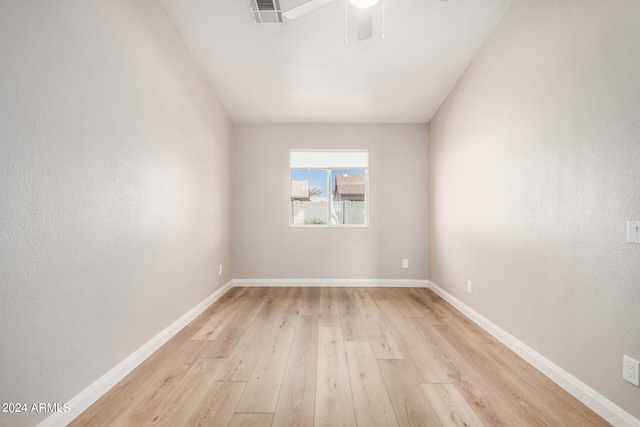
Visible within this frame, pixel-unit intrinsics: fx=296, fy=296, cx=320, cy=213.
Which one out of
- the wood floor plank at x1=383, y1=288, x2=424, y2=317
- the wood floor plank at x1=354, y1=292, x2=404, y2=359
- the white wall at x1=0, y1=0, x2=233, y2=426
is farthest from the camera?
the wood floor plank at x1=383, y1=288, x2=424, y2=317

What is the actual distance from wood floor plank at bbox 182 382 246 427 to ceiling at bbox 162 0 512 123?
2.78 m

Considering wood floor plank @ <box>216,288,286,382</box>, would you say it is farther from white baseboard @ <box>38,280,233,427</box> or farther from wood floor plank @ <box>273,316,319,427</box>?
white baseboard @ <box>38,280,233,427</box>

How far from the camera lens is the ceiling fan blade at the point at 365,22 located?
6.53 ft

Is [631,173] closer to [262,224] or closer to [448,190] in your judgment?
[448,190]

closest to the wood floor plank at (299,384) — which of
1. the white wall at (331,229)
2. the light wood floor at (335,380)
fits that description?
the light wood floor at (335,380)

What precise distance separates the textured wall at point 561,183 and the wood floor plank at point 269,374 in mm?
1772

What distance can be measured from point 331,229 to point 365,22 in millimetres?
2837

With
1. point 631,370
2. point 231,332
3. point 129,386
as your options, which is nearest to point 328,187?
point 231,332

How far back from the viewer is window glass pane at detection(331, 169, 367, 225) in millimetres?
4465

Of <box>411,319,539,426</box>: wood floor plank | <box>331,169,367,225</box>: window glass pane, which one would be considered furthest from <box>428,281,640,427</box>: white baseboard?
<box>331,169,367,225</box>: window glass pane

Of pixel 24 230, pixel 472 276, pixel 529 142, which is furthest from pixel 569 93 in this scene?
pixel 24 230

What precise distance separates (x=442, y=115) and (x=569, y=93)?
6.87ft

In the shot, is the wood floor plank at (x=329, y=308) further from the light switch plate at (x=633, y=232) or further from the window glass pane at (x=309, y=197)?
the light switch plate at (x=633, y=232)

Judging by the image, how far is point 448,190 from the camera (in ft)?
12.0
